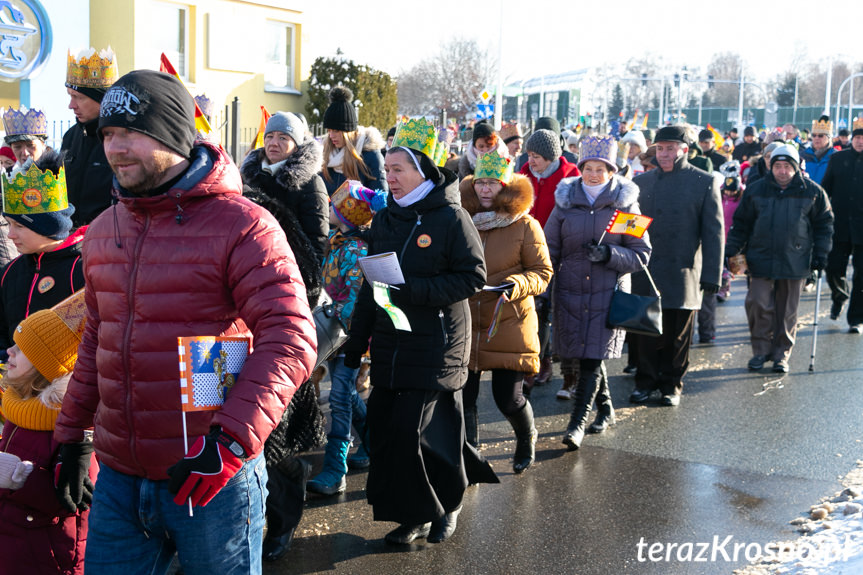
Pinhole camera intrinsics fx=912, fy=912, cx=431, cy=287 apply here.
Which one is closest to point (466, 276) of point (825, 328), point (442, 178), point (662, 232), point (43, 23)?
point (442, 178)

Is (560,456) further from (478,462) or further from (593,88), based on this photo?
(593,88)

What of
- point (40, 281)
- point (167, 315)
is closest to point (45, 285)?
point (40, 281)

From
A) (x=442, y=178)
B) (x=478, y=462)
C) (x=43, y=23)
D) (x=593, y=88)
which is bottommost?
(x=478, y=462)

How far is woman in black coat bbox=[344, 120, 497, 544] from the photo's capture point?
4.57 meters

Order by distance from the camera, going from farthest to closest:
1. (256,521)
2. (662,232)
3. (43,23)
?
(43,23) → (662,232) → (256,521)

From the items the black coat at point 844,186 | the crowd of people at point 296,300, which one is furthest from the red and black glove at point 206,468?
the black coat at point 844,186

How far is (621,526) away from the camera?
16.8 feet

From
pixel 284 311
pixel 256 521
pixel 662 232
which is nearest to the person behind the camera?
pixel 284 311

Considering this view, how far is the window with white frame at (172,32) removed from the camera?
26.5 metres

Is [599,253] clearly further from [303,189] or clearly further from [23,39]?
[23,39]

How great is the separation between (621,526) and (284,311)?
3.19 m

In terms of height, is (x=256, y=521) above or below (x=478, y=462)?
above

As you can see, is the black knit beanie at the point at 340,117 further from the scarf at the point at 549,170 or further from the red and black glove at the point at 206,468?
the red and black glove at the point at 206,468

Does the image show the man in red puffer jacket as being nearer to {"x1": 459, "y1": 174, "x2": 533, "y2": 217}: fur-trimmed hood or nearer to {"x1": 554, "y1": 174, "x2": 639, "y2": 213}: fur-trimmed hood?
{"x1": 459, "y1": 174, "x2": 533, "y2": 217}: fur-trimmed hood
